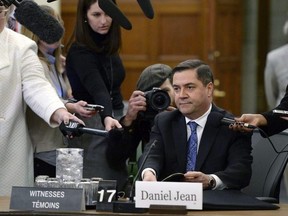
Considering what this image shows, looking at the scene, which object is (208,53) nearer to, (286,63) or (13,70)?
(286,63)

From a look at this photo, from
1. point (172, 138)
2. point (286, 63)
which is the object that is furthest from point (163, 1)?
point (172, 138)

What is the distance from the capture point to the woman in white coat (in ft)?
17.9

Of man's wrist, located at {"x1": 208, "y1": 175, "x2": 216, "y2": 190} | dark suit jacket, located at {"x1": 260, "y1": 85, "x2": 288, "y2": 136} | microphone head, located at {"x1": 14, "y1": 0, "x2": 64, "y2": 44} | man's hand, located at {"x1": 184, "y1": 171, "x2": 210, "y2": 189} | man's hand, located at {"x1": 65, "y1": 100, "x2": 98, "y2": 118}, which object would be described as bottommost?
man's wrist, located at {"x1": 208, "y1": 175, "x2": 216, "y2": 190}

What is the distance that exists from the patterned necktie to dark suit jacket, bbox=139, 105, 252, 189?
0.02 m

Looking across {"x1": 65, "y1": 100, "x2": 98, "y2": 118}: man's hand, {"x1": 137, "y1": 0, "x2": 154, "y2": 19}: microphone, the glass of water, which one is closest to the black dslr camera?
{"x1": 65, "y1": 100, "x2": 98, "y2": 118}: man's hand

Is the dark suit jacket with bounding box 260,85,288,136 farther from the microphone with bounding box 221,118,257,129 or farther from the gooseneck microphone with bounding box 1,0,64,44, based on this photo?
the gooseneck microphone with bounding box 1,0,64,44

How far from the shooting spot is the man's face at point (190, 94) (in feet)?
17.6

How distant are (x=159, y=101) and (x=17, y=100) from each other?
30.2 inches

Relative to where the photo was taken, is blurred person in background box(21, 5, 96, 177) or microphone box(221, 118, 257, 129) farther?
blurred person in background box(21, 5, 96, 177)

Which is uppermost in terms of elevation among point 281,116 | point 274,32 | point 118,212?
point 274,32

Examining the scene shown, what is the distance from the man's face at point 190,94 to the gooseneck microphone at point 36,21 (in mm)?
803

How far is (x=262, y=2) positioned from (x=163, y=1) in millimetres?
1268

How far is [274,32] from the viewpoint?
12195 millimetres

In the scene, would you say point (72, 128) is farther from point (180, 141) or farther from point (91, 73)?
point (91, 73)
